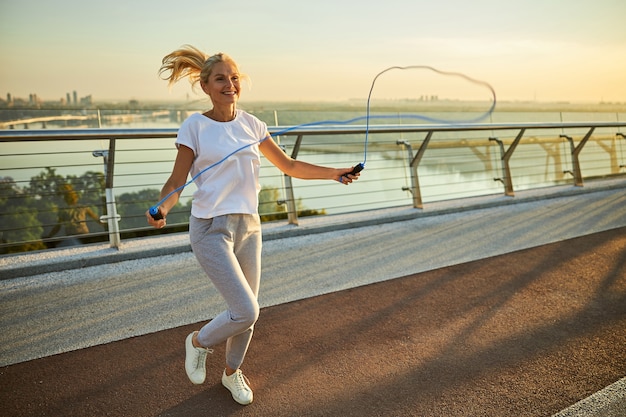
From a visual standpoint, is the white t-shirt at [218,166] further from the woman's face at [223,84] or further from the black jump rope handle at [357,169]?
the black jump rope handle at [357,169]

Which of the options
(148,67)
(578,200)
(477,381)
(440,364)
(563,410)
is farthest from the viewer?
(148,67)

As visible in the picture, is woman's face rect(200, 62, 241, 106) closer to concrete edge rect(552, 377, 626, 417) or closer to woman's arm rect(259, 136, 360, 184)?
woman's arm rect(259, 136, 360, 184)

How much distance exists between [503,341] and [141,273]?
346 centimetres

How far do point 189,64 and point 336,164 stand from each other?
3902 mm

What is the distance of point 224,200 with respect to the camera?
132 inches

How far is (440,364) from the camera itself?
3.94 metres

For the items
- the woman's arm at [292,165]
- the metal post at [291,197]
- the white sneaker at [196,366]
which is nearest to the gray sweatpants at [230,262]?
the white sneaker at [196,366]

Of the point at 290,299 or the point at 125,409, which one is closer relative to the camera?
the point at 125,409

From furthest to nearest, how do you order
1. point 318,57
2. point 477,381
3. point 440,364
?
1. point 318,57
2. point 440,364
3. point 477,381

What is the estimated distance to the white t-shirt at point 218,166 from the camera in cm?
334

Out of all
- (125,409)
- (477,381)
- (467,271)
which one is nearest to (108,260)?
(125,409)

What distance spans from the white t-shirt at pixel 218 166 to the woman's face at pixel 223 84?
129 mm

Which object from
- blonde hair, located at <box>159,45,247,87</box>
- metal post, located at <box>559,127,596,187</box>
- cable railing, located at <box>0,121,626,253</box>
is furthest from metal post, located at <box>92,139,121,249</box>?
metal post, located at <box>559,127,596,187</box>

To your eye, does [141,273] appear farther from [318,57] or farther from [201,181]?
[318,57]
